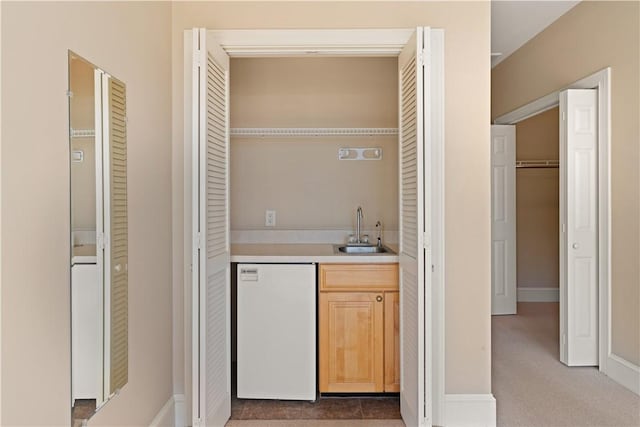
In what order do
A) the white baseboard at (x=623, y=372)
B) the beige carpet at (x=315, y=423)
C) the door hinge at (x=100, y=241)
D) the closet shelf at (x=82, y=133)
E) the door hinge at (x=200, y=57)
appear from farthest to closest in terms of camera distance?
the white baseboard at (x=623, y=372) → the beige carpet at (x=315, y=423) → the door hinge at (x=200, y=57) → the door hinge at (x=100, y=241) → the closet shelf at (x=82, y=133)

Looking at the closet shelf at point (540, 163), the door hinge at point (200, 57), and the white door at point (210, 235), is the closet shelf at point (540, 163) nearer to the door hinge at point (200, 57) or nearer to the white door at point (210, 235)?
the white door at point (210, 235)

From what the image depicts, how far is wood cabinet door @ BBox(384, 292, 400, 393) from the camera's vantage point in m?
2.60

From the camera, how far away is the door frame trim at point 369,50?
2268mm

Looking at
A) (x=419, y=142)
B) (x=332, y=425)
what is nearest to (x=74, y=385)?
(x=332, y=425)

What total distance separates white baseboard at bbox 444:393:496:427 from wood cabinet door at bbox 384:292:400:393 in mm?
389

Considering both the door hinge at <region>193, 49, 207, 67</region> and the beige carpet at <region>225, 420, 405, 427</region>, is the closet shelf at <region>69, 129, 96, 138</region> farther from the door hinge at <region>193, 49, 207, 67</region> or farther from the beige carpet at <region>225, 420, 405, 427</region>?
the beige carpet at <region>225, 420, 405, 427</region>

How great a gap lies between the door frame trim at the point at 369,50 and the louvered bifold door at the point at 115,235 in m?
0.55

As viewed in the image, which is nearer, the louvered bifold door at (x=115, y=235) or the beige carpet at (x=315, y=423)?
the louvered bifold door at (x=115, y=235)

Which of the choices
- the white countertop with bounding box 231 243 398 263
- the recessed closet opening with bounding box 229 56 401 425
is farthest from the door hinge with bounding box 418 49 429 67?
the recessed closet opening with bounding box 229 56 401 425

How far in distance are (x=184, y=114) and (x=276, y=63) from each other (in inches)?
53.1

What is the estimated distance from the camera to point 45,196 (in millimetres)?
1222

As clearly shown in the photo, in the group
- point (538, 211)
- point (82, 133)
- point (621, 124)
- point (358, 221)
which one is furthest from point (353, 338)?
point (538, 211)

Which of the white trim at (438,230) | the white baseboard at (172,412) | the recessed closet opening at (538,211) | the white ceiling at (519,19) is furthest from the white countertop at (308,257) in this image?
the recessed closet opening at (538,211)

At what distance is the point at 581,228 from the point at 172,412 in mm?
3070
